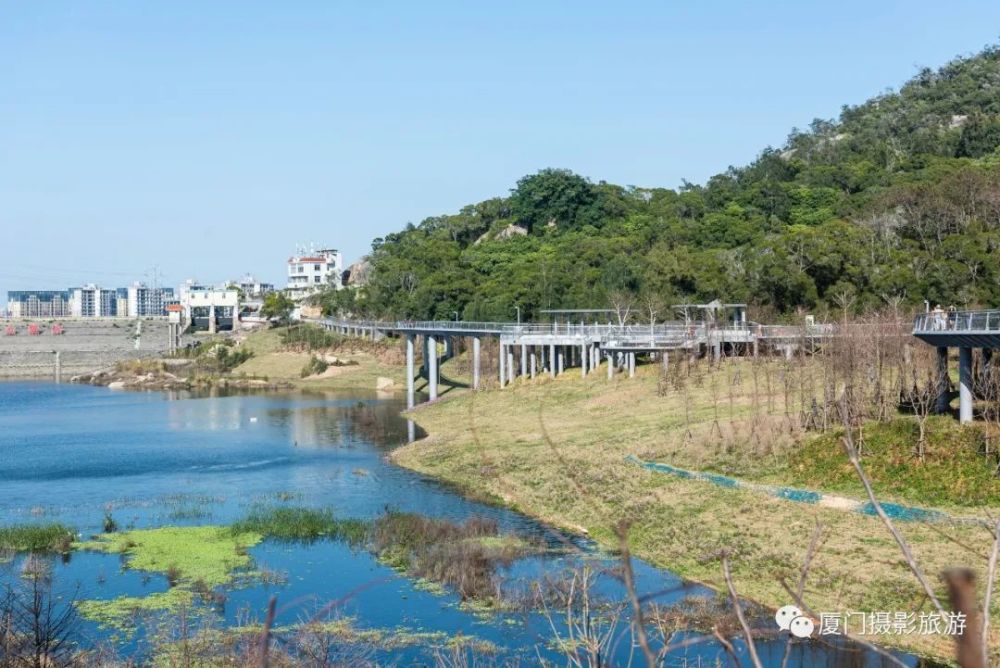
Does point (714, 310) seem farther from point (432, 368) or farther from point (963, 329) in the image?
point (963, 329)

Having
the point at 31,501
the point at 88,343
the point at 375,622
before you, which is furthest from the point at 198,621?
the point at 88,343

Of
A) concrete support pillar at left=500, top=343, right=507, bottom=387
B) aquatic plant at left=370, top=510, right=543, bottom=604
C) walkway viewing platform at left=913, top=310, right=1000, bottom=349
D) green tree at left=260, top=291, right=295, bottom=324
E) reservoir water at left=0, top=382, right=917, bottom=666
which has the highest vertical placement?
green tree at left=260, top=291, right=295, bottom=324

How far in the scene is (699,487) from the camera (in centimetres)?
3572

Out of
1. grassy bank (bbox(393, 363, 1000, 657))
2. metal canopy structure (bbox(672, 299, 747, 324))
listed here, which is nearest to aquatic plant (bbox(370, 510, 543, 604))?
grassy bank (bbox(393, 363, 1000, 657))

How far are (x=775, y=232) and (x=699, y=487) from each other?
2738 inches

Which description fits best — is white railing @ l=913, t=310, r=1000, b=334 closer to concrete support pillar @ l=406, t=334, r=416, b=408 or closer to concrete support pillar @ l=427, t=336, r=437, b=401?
concrete support pillar @ l=406, t=334, r=416, b=408

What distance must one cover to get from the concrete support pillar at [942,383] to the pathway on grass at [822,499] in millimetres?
7250

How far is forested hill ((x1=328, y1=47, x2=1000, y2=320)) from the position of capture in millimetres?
73188

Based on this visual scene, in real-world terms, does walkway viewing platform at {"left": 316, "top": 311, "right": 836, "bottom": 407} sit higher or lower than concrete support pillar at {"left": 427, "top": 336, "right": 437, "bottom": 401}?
higher

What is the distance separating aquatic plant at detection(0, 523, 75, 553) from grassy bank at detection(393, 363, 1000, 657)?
1306 cm

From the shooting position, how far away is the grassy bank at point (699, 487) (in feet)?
84.8

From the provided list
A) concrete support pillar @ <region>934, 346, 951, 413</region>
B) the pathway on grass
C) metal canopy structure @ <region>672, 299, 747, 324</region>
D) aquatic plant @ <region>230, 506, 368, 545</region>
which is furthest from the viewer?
metal canopy structure @ <region>672, 299, 747, 324</region>

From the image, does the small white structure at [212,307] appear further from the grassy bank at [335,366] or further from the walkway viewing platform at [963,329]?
the walkway viewing platform at [963,329]

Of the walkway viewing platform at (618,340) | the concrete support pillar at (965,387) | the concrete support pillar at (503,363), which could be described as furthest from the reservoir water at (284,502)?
the concrete support pillar at (965,387)
